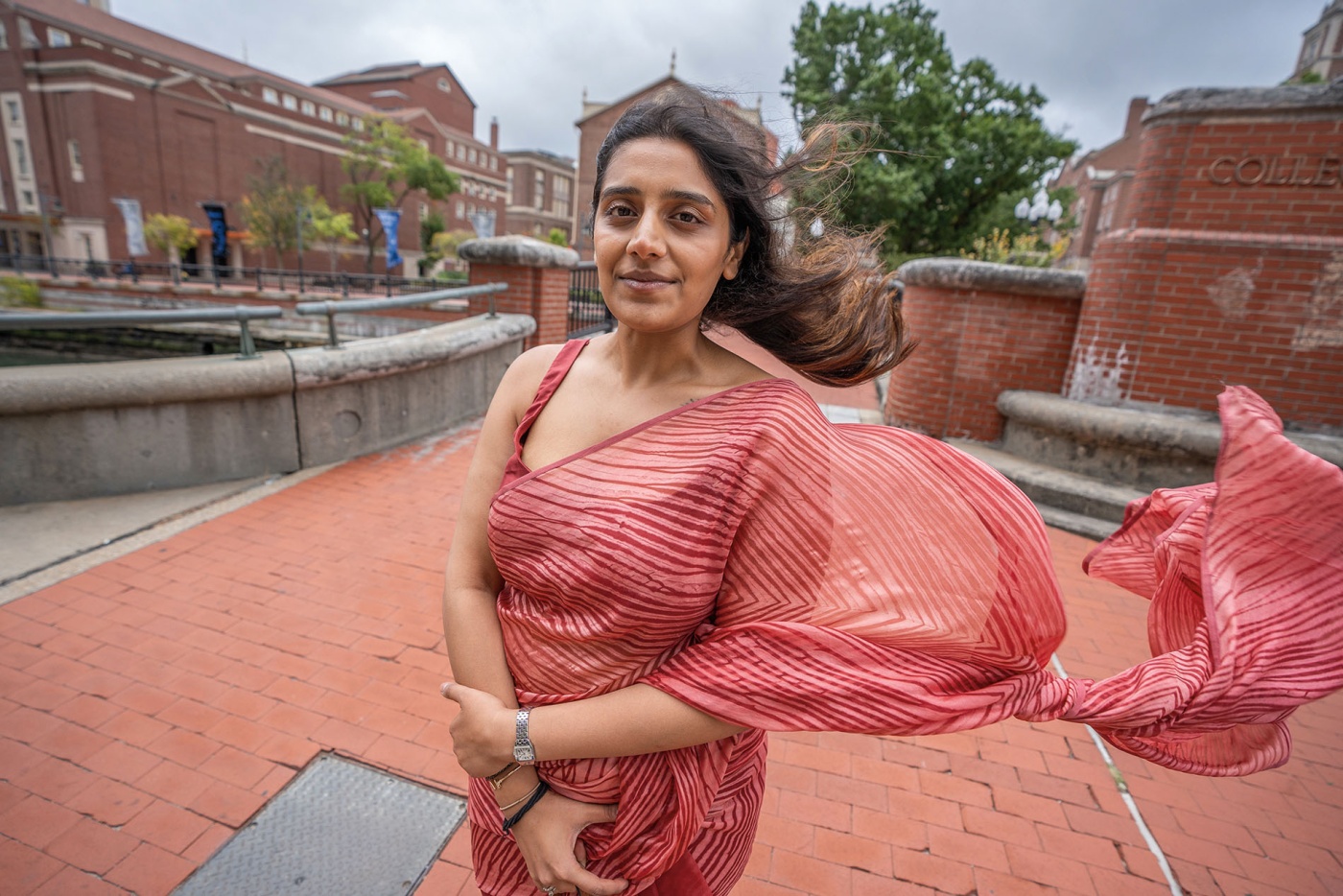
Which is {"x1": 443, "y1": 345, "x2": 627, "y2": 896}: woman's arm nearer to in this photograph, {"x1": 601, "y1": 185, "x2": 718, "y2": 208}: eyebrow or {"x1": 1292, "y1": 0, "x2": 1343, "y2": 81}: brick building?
{"x1": 601, "y1": 185, "x2": 718, "y2": 208}: eyebrow

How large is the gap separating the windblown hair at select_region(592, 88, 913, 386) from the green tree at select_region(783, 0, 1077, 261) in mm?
18907

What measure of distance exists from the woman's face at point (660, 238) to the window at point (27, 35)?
53.1 metres

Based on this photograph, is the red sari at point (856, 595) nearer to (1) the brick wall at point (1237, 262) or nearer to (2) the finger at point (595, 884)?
(2) the finger at point (595, 884)

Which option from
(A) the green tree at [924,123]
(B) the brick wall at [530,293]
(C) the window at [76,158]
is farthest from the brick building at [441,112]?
(B) the brick wall at [530,293]

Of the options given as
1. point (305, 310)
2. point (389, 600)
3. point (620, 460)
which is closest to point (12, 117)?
point (305, 310)

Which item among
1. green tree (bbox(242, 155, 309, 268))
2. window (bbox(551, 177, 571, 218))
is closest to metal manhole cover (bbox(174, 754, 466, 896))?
green tree (bbox(242, 155, 309, 268))

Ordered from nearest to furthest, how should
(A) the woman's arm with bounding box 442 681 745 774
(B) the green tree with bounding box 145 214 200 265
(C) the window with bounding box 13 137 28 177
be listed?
(A) the woman's arm with bounding box 442 681 745 774 < (B) the green tree with bounding box 145 214 200 265 < (C) the window with bounding box 13 137 28 177

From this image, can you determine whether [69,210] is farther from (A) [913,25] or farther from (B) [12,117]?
(A) [913,25]

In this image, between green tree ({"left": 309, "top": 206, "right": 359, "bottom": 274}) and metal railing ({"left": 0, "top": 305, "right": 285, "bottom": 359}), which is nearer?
metal railing ({"left": 0, "top": 305, "right": 285, "bottom": 359})

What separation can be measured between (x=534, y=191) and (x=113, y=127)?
35.9 meters

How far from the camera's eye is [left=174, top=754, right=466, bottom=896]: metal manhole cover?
1.91 m

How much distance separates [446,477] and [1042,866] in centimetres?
434

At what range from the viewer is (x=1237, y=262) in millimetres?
4605

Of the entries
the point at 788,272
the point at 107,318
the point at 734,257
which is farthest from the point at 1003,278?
the point at 107,318
